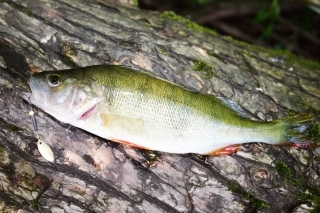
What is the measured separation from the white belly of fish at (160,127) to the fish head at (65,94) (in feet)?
0.22

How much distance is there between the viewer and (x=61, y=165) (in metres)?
2.51

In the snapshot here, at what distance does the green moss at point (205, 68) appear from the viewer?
119 inches

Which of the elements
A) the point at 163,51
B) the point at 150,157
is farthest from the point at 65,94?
the point at 163,51

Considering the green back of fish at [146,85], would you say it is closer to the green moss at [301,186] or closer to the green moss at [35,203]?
the green moss at [301,186]

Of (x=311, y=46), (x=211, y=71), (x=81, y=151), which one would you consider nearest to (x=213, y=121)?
(x=211, y=71)

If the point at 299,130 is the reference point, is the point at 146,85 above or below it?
below

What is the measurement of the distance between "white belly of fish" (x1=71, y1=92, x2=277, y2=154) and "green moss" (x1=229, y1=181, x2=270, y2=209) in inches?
13.4

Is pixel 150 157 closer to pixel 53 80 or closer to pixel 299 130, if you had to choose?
pixel 53 80

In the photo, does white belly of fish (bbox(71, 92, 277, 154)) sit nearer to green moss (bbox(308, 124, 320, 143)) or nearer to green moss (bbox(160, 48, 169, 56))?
green moss (bbox(308, 124, 320, 143))

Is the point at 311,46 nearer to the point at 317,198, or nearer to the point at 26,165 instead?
the point at 317,198

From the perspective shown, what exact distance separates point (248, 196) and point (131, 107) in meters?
1.09

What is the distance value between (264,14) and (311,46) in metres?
1.26

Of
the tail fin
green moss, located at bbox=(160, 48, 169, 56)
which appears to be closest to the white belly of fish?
the tail fin

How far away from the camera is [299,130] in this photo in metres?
2.72
